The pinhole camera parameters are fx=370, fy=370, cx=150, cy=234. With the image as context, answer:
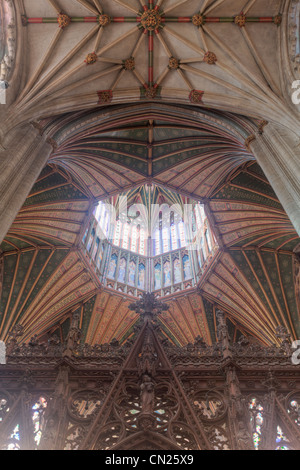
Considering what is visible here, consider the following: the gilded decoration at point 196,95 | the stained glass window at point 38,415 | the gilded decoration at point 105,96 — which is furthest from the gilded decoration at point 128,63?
the stained glass window at point 38,415

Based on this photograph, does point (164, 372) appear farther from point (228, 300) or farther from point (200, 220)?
point (200, 220)

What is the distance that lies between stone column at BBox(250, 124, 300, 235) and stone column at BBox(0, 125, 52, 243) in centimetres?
525

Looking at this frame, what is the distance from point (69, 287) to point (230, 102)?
1063 cm

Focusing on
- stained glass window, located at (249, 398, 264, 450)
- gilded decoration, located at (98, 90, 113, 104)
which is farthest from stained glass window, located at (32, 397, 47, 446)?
gilded decoration, located at (98, 90, 113, 104)

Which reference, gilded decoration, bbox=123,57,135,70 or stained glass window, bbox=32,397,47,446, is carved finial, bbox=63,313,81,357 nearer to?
stained glass window, bbox=32,397,47,446

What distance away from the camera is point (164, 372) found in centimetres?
609

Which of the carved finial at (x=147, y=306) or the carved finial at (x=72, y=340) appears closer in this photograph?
the carved finial at (x=72, y=340)

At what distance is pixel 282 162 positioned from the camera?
792cm

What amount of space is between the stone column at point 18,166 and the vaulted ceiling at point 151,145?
49 cm

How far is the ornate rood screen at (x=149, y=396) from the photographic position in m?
5.12

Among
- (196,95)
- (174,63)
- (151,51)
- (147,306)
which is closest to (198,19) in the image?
(174,63)

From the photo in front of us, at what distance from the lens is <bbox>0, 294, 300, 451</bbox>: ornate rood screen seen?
5.12 metres

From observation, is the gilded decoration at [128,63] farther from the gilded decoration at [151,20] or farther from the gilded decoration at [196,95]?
the gilded decoration at [196,95]

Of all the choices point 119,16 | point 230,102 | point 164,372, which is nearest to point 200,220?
point 230,102
